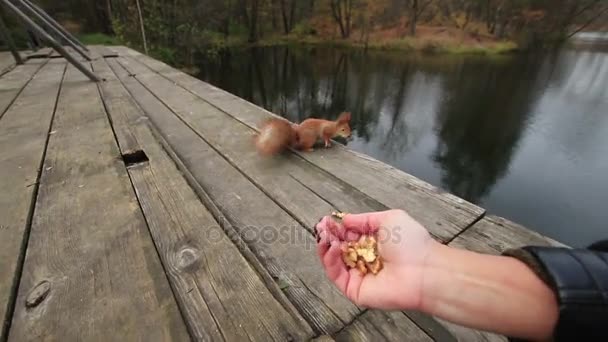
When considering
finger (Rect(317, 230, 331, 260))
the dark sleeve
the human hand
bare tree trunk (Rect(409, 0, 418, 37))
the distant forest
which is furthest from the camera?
bare tree trunk (Rect(409, 0, 418, 37))

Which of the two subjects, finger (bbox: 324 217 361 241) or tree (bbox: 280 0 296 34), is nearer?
finger (bbox: 324 217 361 241)

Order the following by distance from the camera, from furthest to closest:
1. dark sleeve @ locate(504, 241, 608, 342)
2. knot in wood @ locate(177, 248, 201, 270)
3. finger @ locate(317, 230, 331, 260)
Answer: knot in wood @ locate(177, 248, 201, 270)
finger @ locate(317, 230, 331, 260)
dark sleeve @ locate(504, 241, 608, 342)

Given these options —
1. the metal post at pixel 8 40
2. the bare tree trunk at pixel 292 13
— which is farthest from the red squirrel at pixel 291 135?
the bare tree trunk at pixel 292 13

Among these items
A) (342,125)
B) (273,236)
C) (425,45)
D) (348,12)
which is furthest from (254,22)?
(273,236)

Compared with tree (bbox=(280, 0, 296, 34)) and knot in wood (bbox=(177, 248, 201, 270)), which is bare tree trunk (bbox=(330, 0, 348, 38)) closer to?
tree (bbox=(280, 0, 296, 34))

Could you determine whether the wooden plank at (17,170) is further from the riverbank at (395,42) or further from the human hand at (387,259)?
the riverbank at (395,42)

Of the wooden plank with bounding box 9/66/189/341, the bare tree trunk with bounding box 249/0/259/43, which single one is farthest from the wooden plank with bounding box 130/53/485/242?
the bare tree trunk with bounding box 249/0/259/43

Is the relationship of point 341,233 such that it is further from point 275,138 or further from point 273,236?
point 275,138
